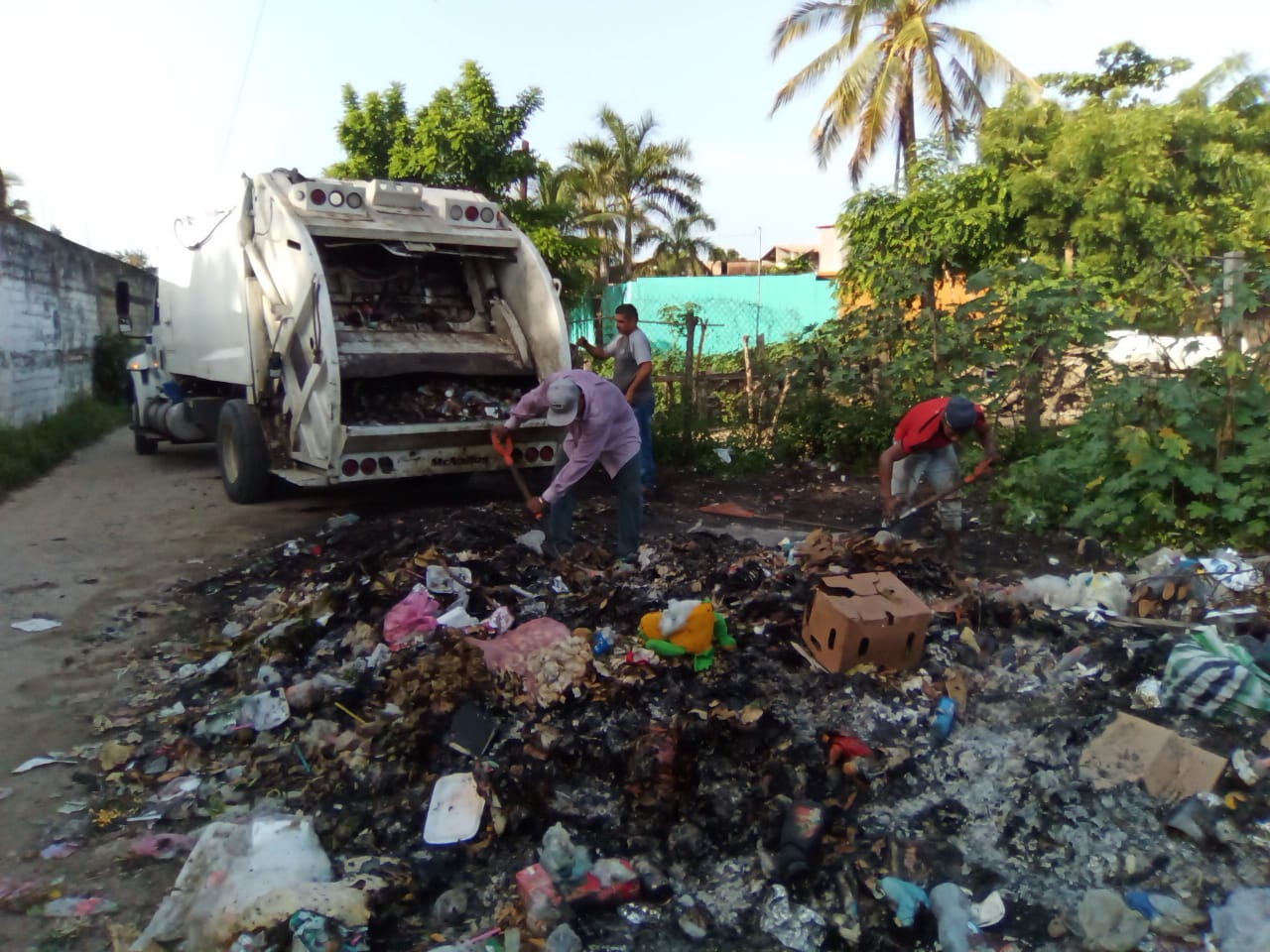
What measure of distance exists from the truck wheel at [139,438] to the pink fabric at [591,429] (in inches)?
272

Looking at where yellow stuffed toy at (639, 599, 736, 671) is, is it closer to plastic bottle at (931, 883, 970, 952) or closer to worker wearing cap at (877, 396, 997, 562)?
plastic bottle at (931, 883, 970, 952)

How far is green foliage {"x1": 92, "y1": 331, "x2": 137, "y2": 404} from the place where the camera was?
45.7 ft

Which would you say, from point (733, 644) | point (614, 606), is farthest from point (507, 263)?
point (733, 644)

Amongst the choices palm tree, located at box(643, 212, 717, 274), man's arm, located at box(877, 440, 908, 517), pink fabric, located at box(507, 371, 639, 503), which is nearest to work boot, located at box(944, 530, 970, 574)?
man's arm, located at box(877, 440, 908, 517)

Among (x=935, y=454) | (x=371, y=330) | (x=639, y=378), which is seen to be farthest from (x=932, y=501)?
(x=371, y=330)

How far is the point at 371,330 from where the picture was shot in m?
6.28

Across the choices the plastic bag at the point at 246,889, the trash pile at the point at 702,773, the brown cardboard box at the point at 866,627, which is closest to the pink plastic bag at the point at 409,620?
the trash pile at the point at 702,773

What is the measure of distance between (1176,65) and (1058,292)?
10662 millimetres

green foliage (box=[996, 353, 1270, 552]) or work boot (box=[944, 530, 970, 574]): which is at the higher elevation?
green foliage (box=[996, 353, 1270, 552])

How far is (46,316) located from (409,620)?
397 inches

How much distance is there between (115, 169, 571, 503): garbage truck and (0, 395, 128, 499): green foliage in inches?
91.2

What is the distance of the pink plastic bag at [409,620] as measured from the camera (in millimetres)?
3941

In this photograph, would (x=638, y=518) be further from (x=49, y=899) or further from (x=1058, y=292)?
(x=1058, y=292)

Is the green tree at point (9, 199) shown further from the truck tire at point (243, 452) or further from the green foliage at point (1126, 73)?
the green foliage at point (1126, 73)
